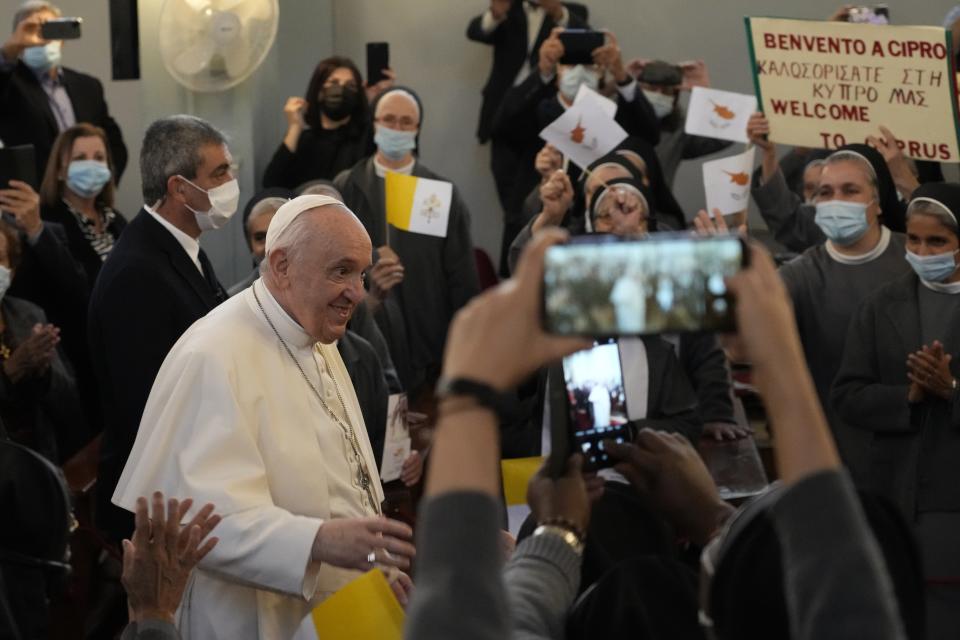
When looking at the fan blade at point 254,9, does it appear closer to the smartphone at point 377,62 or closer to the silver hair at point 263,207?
the smartphone at point 377,62

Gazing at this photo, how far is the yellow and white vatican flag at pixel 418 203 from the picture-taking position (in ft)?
22.7

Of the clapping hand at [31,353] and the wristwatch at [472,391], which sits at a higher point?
the wristwatch at [472,391]

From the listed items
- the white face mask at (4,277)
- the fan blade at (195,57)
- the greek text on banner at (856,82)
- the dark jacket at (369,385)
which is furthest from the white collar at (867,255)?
the fan blade at (195,57)

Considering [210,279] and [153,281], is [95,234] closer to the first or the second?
[210,279]

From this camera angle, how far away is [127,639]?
9.60 ft

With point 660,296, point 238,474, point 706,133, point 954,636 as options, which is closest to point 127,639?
point 238,474

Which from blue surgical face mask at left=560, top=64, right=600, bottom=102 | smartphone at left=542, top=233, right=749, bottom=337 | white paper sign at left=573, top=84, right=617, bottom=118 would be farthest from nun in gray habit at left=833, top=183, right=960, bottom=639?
smartphone at left=542, top=233, right=749, bottom=337

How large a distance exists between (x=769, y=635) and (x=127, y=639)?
5.32 feet

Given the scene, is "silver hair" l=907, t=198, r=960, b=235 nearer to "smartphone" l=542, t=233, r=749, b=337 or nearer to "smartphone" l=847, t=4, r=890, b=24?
"smartphone" l=847, t=4, r=890, b=24

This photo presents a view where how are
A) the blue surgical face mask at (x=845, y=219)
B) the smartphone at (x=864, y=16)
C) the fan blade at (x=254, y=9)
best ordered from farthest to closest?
1. the smartphone at (x=864, y=16)
2. the fan blade at (x=254, y=9)
3. the blue surgical face mask at (x=845, y=219)

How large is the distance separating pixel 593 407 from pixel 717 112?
6.08 m

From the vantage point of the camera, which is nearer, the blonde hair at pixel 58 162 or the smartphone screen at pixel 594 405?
the smartphone screen at pixel 594 405

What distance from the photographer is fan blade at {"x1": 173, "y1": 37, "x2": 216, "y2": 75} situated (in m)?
7.98

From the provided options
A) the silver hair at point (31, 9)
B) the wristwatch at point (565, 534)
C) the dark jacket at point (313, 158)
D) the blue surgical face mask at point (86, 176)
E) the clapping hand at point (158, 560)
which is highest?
the silver hair at point (31, 9)
